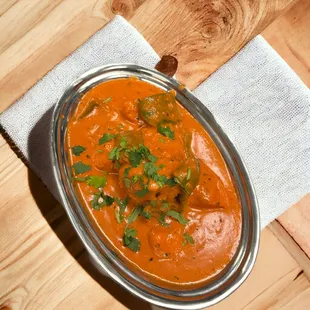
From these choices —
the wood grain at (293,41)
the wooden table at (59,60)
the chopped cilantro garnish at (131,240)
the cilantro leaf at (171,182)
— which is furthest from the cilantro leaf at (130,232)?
the wood grain at (293,41)

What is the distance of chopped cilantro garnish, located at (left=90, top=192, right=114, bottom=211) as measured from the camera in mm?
1774

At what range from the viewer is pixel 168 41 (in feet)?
7.04

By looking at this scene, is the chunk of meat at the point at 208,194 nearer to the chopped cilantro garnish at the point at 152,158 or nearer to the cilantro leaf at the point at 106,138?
the chopped cilantro garnish at the point at 152,158

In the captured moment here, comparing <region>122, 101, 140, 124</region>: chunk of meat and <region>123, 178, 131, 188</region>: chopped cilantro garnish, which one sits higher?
<region>122, 101, 140, 124</region>: chunk of meat

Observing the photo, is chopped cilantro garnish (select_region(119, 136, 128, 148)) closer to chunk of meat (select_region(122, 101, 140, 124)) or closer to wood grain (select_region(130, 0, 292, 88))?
chunk of meat (select_region(122, 101, 140, 124))

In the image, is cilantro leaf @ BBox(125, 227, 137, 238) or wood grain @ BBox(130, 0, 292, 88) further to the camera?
wood grain @ BBox(130, 0, 292, 88)

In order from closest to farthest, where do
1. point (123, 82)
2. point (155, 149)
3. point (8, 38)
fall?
point (155, 149) → point (123, 82) → point (8, 38)

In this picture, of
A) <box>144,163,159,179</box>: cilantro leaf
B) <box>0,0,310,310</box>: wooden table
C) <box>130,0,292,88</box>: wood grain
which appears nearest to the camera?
<box>144,163,159,179</box>: cilantro leaf

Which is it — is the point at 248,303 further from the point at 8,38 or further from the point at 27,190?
the point at 8,38

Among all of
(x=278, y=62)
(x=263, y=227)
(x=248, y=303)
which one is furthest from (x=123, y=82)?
(x=248, y=303)

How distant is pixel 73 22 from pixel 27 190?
2.58 ft

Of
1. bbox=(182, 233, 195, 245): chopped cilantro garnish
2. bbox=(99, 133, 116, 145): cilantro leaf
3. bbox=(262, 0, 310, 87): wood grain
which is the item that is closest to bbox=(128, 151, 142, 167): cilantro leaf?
bbox=(99, 133, 116, 145): cilantro leaf

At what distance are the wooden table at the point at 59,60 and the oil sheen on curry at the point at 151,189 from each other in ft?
0.93

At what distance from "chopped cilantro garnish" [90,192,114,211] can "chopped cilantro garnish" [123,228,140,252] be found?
0.13 m
